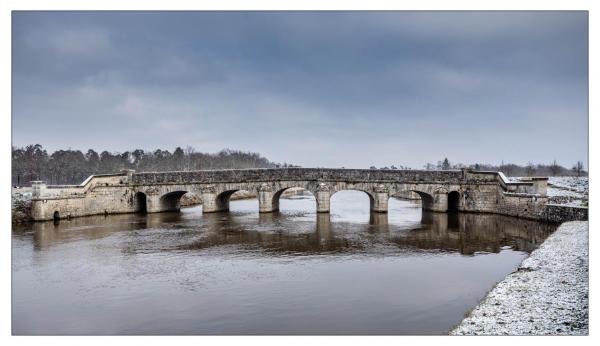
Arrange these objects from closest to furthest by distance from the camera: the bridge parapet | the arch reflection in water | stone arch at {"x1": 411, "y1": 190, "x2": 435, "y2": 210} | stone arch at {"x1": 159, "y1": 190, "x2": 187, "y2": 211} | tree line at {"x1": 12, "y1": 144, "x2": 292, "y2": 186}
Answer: the arch reflection in water
the bridge parapet
stone arch at {"x1": 411, "y1": 190, "x2": 435, "y2": 210}
stone arch at {"x1": 159, "y1": 190, "x2": 187, "y2": 211}
tree line at {"x1": 12, "y1": 144, "x2": 292, "y2": 186}

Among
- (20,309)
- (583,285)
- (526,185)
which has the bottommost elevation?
(20,309)

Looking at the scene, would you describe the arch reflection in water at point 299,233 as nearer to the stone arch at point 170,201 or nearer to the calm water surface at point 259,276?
the calm water surface at point 259,276

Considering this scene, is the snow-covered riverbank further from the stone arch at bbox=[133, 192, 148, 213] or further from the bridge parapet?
the stone arch at bbox=[133, 192, 148, 213]

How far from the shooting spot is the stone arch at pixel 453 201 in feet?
129

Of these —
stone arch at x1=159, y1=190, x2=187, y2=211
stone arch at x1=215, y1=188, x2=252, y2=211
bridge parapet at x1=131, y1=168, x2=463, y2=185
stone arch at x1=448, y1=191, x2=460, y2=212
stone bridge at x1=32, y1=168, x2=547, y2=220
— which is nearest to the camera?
stone bridge at x1=32, y1=168, x2=547, y2=220

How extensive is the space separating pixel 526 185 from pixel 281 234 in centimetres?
2052

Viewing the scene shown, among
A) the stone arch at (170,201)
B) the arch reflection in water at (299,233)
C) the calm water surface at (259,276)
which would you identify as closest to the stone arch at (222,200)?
the stone arch at (170,201)

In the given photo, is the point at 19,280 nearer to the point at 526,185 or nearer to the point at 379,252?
the point at 379,252

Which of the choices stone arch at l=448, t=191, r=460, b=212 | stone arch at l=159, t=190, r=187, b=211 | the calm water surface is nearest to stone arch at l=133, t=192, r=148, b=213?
stone arch at l=159, t=190, r=187, b=211

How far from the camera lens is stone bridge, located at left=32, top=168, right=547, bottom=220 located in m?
35.8

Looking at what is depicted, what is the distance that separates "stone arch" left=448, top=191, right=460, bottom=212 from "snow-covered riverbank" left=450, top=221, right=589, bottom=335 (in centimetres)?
2280

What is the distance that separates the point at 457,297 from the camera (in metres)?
13.0

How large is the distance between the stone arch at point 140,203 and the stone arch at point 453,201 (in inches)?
1112

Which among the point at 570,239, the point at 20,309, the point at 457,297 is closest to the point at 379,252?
the point at 457,297
